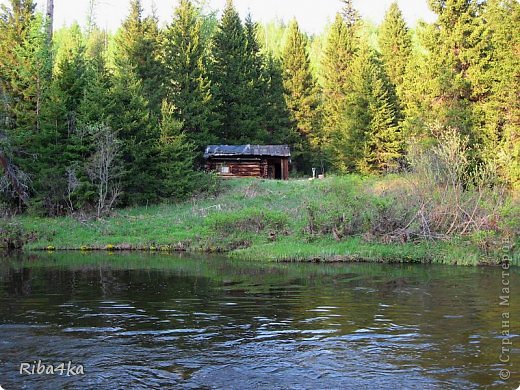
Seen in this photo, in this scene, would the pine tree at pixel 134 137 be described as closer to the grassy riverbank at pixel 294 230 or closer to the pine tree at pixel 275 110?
the grassy riverbank at pixel 294 230

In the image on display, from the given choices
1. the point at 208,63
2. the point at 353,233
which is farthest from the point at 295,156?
the point at 353,233

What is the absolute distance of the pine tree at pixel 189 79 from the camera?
43781mm

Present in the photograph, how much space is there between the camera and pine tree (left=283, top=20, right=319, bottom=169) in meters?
51.6

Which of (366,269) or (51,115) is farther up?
(51,115)

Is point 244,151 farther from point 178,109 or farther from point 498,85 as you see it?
point 498,85

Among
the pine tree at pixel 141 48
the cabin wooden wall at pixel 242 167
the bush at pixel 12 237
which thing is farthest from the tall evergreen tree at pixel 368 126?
the bush at pixel 12 237

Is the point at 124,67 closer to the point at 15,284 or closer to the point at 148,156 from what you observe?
the point at 148,156

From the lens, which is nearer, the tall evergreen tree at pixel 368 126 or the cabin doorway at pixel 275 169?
the tall evergreen tree at pixel 368 126

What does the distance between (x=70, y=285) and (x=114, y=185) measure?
1731 centimetres

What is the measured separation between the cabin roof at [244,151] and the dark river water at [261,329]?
939 inches

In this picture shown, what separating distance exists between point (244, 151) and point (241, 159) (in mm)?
741

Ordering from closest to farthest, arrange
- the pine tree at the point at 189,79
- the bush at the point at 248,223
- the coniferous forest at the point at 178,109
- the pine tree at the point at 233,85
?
the bush at the point at 248,223, the coniferous forest at the point at 178,109, the pine tree at the point at 189,79, the pine tree at the point at 233,85

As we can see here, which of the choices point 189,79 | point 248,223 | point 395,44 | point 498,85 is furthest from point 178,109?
point 498,85

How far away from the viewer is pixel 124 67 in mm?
36531
